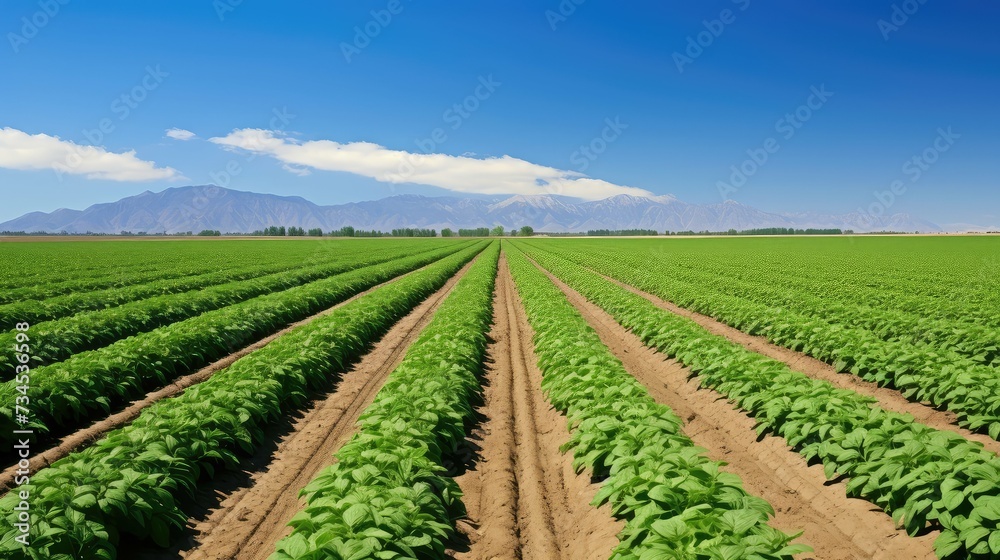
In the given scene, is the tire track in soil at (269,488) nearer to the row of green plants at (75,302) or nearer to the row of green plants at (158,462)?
the row of green plants at (158,462)

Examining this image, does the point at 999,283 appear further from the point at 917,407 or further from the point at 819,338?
the point at 917,407

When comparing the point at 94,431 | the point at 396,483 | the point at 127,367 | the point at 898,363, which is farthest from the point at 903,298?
the point at 94,431

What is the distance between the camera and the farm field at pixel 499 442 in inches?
188

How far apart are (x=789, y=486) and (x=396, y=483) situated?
5.21 m

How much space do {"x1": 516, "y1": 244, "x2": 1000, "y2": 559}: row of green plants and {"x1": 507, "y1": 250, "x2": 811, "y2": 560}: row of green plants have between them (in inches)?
55.5

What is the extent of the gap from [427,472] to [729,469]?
4.50m

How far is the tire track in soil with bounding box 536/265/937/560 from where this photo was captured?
5.35 metres

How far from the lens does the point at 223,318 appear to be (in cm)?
1519

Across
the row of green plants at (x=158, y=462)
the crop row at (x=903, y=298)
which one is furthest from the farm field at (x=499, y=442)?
the crop row at (x=903, y=298)

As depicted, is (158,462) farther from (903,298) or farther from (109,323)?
(903,298)

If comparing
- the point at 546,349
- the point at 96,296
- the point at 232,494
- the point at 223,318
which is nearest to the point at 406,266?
the point at 96,296

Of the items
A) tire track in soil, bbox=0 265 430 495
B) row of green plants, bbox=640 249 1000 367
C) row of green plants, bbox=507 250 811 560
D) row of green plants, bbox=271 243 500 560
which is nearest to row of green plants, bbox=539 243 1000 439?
row of green plants, bbox=640 249 1000 367

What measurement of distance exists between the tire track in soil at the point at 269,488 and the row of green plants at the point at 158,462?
26cm

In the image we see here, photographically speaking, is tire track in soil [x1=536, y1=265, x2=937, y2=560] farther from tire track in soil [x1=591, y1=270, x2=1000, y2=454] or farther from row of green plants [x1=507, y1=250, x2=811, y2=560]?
tire track in soil [x1=591, y1=270, x2=1000, y2=454]
